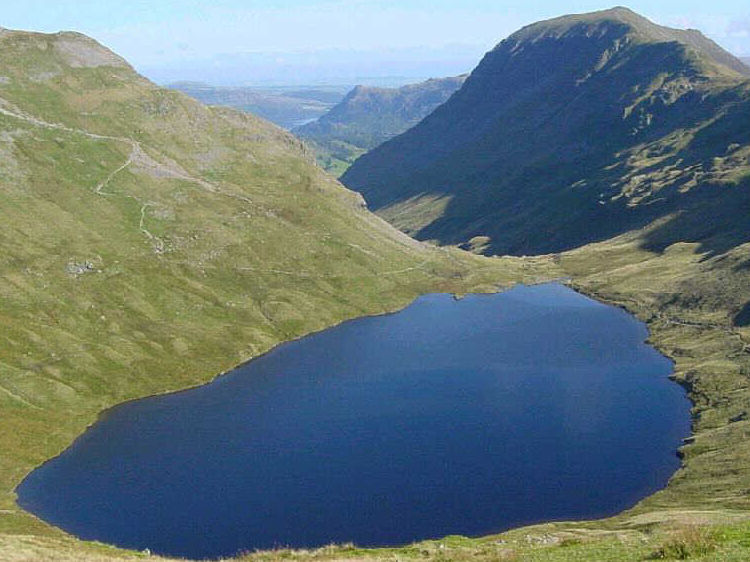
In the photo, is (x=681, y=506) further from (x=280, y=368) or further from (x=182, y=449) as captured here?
(x=280, y=368)

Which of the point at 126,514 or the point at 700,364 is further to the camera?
the point at 700,364

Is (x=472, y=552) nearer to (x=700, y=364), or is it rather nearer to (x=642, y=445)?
(x=642, y=445)

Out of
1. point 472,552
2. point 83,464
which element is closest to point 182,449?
point 83,464

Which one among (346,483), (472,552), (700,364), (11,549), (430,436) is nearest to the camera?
(472,552)

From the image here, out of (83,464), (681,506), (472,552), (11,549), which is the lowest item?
(83,464)

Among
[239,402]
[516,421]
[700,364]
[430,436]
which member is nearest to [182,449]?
[239,402]

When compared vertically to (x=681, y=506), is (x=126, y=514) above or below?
below

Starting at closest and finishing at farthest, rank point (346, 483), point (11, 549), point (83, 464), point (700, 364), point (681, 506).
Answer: point (11, 549) < point (681, 506) < point (346, 483) < point (83, 464) < point (700, 364)
